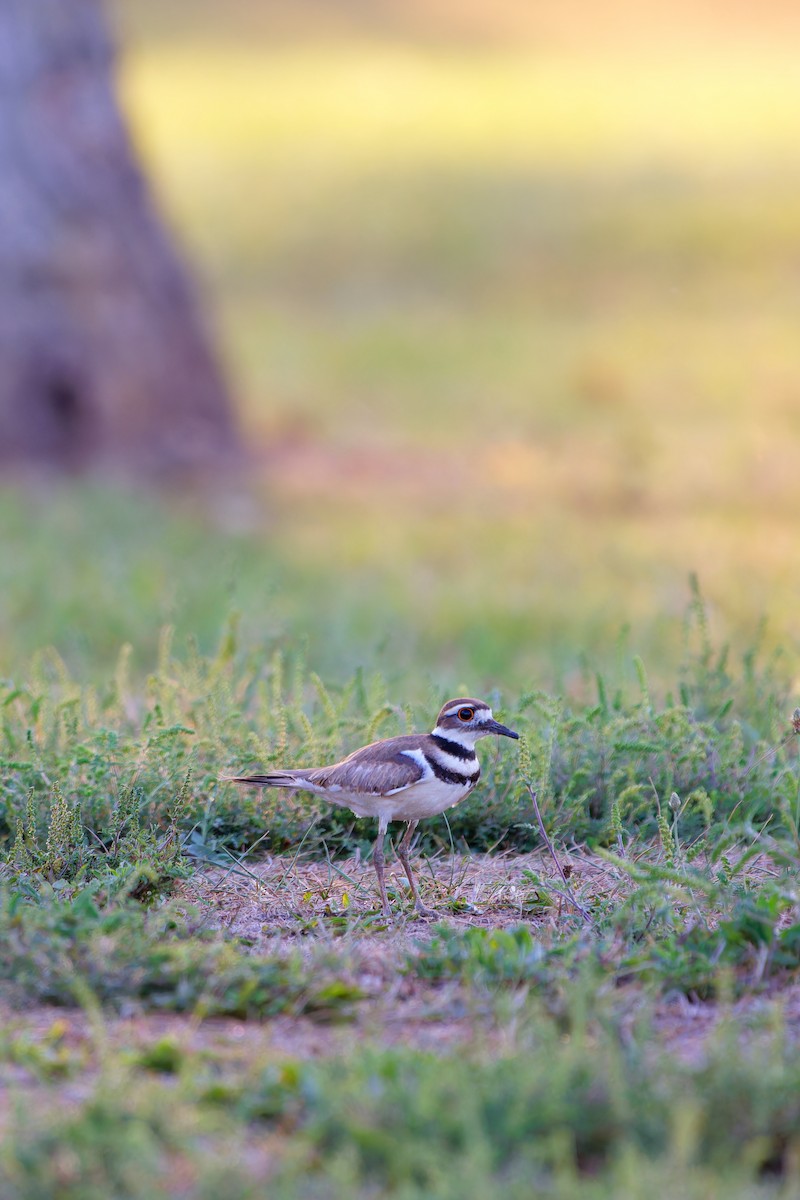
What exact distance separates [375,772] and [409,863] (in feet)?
1.32

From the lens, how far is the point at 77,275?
11.2 meters

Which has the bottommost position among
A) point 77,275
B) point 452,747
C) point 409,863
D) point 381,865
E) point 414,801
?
point 409,863

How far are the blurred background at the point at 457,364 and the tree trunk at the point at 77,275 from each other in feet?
2.79

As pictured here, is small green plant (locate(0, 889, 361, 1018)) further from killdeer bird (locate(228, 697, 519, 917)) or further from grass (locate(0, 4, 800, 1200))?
killdeer bird (locate(228, 697, 519, 917))

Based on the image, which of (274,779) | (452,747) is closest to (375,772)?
(452,747)

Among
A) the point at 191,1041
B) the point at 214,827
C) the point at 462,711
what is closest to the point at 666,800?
the point at 462,711

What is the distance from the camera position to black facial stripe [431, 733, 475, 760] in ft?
13.0

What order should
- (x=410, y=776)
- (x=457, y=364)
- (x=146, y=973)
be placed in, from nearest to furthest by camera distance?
(x=146, y=973)
(x=410, y=776)
(x=457, y=364)

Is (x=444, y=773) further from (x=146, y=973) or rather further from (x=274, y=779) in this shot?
(x=146, y=973)

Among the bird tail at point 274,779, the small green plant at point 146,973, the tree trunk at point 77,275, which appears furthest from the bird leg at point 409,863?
the tree trunk at point 77,275

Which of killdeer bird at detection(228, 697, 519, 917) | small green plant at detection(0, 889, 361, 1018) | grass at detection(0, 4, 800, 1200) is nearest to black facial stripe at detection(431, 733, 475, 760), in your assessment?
killdeer bird at detection(228, 697, 519, 917)

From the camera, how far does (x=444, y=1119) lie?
2.60m

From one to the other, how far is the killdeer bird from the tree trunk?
7.52 meters

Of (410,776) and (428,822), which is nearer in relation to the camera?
(410,776)
